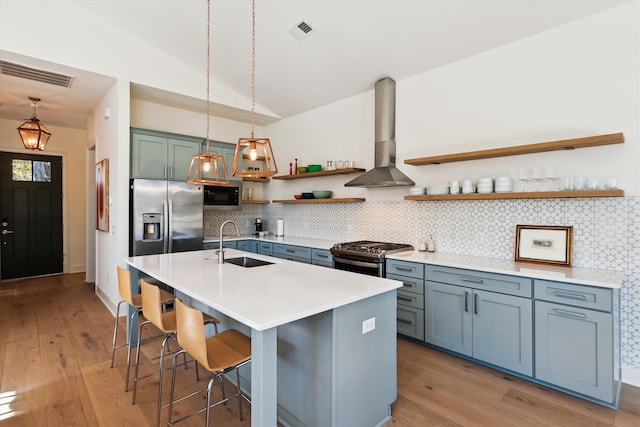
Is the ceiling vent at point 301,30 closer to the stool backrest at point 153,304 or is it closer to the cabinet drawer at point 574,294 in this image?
the stool backrest at point 153,304

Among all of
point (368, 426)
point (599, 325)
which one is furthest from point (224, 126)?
point (599, 325)

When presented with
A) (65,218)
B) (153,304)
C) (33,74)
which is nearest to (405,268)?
(153,304)

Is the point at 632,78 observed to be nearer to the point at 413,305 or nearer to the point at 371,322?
the point at 413,305

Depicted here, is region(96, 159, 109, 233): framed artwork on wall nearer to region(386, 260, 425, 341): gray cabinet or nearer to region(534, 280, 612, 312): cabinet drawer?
region(386, 260, 425, 341): gray cabinet

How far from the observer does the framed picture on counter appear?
280 cm

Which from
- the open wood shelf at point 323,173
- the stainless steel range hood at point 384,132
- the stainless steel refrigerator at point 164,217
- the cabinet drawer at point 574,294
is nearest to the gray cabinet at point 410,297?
the cabinet drawer at point 574,294

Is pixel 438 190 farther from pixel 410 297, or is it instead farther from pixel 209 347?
pixel 209 347

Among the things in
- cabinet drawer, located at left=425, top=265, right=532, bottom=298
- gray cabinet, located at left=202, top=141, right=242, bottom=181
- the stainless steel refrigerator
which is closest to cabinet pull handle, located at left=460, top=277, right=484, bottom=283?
cabinet drawer, located at left=425, top=265, right=532, bottom=298

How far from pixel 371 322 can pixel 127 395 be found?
188 centimetres

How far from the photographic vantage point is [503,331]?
8.75 feet

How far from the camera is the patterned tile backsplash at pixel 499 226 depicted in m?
2.56

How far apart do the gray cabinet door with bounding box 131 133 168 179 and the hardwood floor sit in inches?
79.9

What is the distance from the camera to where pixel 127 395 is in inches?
94.3

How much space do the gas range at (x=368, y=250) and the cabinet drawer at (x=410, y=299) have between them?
1.32ft
